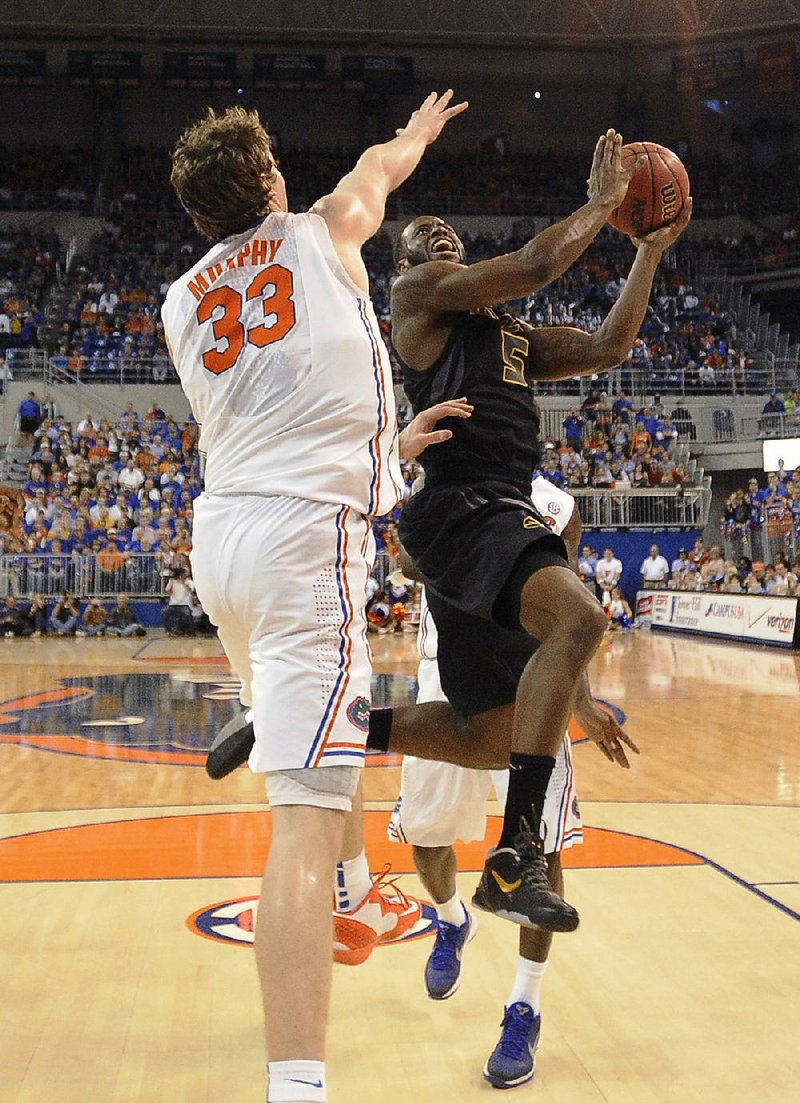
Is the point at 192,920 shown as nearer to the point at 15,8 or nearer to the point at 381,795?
the point at 381,795

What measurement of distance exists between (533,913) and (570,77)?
117ft

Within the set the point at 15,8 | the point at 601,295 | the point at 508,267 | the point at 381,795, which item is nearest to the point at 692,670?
the point at 381,795

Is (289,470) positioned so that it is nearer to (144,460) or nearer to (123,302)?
(144,460)

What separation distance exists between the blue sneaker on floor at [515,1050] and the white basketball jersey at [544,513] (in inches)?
61.7

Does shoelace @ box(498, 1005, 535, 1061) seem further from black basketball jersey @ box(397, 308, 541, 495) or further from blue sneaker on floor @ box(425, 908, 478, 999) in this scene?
black basketball jersey @ box(397, 308, 541, 495)

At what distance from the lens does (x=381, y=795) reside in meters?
7.26

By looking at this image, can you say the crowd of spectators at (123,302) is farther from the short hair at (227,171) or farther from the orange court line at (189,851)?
the short hair at (227,171)

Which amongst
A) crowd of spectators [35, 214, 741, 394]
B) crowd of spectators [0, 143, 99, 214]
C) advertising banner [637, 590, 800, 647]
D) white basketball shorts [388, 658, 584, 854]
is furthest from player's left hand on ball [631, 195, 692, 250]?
crowd of spectators [0, 143, 99, 214]

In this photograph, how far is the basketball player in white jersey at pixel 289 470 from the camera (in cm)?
263

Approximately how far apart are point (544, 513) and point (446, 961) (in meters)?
1.83

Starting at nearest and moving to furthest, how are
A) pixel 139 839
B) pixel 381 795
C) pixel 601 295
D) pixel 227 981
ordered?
pixel 227 981 < pixel 139 839 < pixel 381 795 < pixel 601 295

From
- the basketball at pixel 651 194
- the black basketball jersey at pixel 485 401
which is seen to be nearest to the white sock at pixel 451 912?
the black basketball jersey at pixel 485 401

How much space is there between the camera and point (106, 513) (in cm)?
2267

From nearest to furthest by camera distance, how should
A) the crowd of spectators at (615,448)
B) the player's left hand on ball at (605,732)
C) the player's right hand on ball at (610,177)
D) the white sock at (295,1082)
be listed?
the white sock at (295,1082)
the player's right hand on ball at (610,177)
the player's left hand on ball at (605,732)
the crowd of spectators at (615,448)
